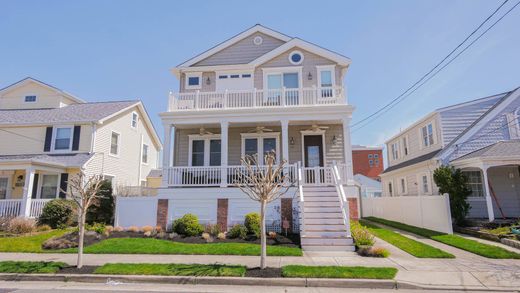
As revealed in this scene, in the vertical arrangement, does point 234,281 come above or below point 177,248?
below

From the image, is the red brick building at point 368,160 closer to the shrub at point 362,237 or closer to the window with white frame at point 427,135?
the window with white frame at point 427,135

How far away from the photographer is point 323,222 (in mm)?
10367

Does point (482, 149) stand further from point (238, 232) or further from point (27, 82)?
point (27, 82)

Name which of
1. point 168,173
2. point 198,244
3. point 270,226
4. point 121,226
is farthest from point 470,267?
point 121,226

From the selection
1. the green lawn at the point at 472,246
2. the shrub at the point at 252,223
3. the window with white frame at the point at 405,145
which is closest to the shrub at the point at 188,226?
the shrub at the point at 252,223

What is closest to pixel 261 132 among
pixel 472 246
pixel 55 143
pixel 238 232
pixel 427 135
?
pixel 238 232

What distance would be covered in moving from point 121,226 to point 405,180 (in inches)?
700

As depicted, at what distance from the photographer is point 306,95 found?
14383 millimetres

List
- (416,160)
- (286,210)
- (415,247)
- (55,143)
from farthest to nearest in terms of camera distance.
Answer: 1. (416,160)
2. (55,143)
3. (286,210)
4. (415,247)

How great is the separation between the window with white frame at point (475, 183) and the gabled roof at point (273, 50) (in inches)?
337

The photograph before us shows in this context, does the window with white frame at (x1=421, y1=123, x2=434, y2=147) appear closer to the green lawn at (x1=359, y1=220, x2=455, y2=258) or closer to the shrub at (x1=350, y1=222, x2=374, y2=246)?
the green lawn at (x1=359, y1=220, x2=455, y2=258)

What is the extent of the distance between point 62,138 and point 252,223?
44.3 ft

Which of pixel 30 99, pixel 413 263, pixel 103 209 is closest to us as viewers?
pixel 413 263

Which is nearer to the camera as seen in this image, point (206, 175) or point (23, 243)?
point (23, 243)
